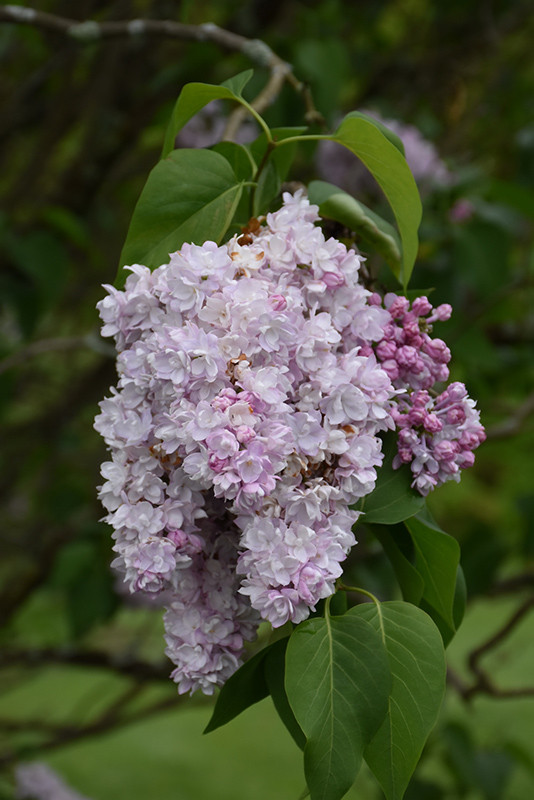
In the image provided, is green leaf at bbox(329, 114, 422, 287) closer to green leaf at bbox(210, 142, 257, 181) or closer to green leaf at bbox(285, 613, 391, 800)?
green leaf at bbox(210, 142, 257, 181)

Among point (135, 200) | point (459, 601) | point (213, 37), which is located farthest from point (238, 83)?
point (135, 200)

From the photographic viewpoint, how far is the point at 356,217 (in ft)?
1.92

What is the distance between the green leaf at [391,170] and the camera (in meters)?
0.56

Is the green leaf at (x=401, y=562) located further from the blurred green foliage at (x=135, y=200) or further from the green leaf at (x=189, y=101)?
the blurred green foliage at (x=135, y=200)

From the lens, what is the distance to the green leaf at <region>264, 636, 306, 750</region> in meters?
0.51

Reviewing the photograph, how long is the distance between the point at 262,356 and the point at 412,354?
111 mm

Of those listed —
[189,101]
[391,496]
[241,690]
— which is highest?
[189,101]

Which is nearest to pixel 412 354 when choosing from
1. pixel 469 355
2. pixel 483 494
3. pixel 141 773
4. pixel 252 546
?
pixel 252 546

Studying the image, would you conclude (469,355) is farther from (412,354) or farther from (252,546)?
(252,546)

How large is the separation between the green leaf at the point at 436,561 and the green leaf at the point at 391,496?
0.03 meters

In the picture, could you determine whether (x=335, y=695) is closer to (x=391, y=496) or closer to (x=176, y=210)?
(x=391, y=496)

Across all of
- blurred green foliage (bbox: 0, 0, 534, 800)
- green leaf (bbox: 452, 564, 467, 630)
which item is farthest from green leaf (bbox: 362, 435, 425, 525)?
blurred green foliage (bbox: 0, 0, 534, 800)

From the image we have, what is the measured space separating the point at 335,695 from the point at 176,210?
319 mm

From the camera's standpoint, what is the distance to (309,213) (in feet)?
1.84
